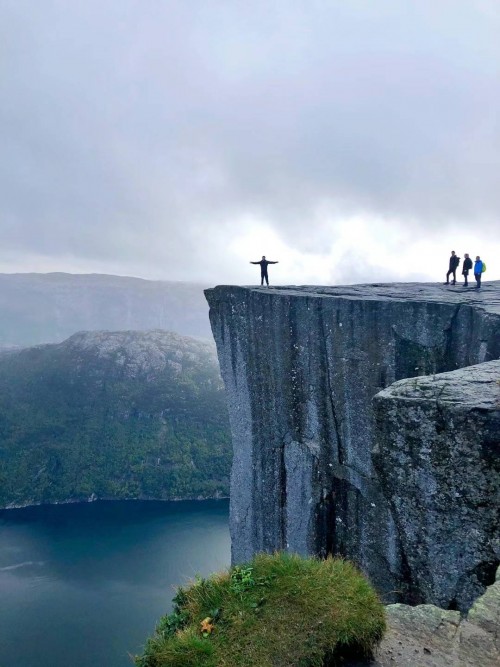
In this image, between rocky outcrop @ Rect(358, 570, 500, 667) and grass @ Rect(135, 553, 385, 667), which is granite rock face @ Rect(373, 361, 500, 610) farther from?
grass @ Rect(135, 553, 385, 667)

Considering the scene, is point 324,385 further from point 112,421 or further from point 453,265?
point 112,421

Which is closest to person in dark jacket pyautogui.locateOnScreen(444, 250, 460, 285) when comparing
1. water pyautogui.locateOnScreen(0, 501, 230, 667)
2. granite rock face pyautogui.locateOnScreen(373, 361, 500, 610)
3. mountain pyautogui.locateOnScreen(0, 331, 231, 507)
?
granite rock face pyautogui.locateOnScreen(373, 361, 500, 610)

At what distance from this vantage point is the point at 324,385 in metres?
14.7

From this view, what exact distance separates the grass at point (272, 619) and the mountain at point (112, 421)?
8420 cm

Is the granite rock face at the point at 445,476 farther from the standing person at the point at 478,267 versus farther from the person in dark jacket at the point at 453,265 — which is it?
the person in dark jacket at the point at 453,265

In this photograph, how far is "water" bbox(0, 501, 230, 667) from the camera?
1464 inches

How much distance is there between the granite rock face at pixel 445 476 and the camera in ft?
16.7

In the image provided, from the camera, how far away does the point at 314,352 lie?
1487 centimetres

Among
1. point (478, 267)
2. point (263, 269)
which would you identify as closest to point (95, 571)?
point (263, 269)

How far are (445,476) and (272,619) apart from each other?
8.27ft

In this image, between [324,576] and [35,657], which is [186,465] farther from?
[324,576]

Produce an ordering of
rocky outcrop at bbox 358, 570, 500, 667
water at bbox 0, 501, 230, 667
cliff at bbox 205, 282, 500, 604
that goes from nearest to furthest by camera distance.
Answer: rocky outcrop at bbox 358, 570, 500, 667 < cliff at bbox 205, 282, 500, 604 < water at bbox 0, 501, 230, 667

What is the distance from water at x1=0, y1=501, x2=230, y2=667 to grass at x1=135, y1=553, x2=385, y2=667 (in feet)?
67.4

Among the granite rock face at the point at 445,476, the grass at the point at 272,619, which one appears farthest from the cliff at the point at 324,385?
the grass at the point at 272,619
